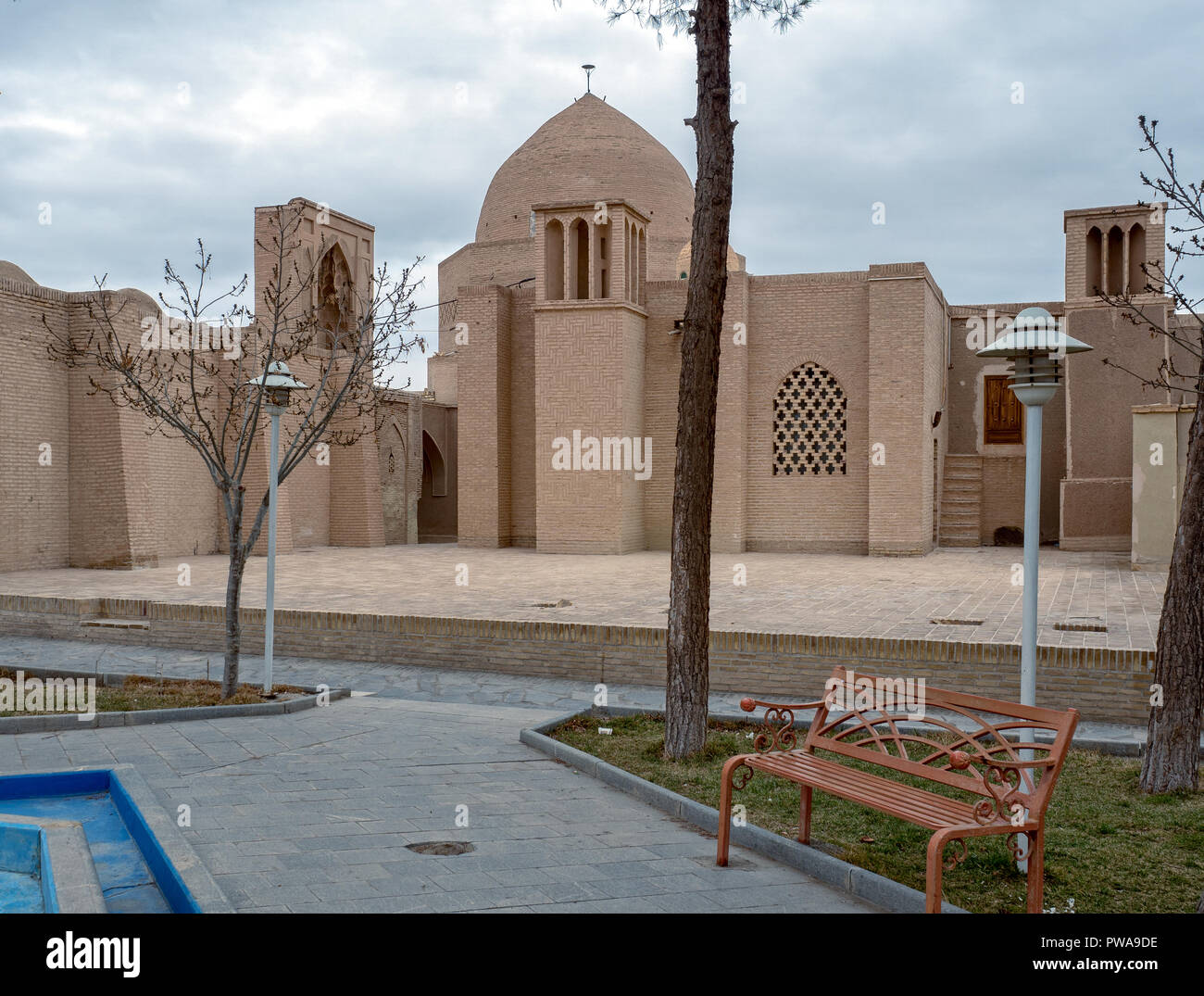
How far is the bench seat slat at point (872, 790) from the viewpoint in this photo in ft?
11.5

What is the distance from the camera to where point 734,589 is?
12477 mm

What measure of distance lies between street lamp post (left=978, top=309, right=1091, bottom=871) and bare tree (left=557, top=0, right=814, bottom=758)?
61.2 inches

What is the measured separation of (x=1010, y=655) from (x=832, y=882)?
412 centimetres

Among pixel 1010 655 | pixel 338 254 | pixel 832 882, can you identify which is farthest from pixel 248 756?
pixel 338 254

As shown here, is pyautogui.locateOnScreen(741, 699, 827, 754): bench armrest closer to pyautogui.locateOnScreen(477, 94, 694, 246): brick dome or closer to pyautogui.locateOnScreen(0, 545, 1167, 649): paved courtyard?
pyautogui.locateOnScreen(0, 545, 1167, 649): paved courtyard

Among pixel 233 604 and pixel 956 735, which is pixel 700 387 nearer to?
pixel 956 735

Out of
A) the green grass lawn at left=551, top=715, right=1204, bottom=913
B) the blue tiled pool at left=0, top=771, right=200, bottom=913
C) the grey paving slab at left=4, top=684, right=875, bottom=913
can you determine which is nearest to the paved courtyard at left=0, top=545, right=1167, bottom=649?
the green grass lawn at left=551, top=715, right=1204, bottom=913

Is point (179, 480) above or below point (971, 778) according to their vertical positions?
above

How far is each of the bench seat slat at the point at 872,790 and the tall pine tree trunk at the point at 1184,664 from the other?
1.99m

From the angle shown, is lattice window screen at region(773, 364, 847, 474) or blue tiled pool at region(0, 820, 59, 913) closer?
blue tiled pool at region(0, 820, 59, 913)

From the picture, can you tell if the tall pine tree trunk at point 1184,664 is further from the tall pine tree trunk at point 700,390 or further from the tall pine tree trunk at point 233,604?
the tall pine tree trunk at point 233,604

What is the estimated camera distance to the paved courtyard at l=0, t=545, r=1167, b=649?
9375 millimetres

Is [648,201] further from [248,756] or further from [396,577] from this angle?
[248,756]
